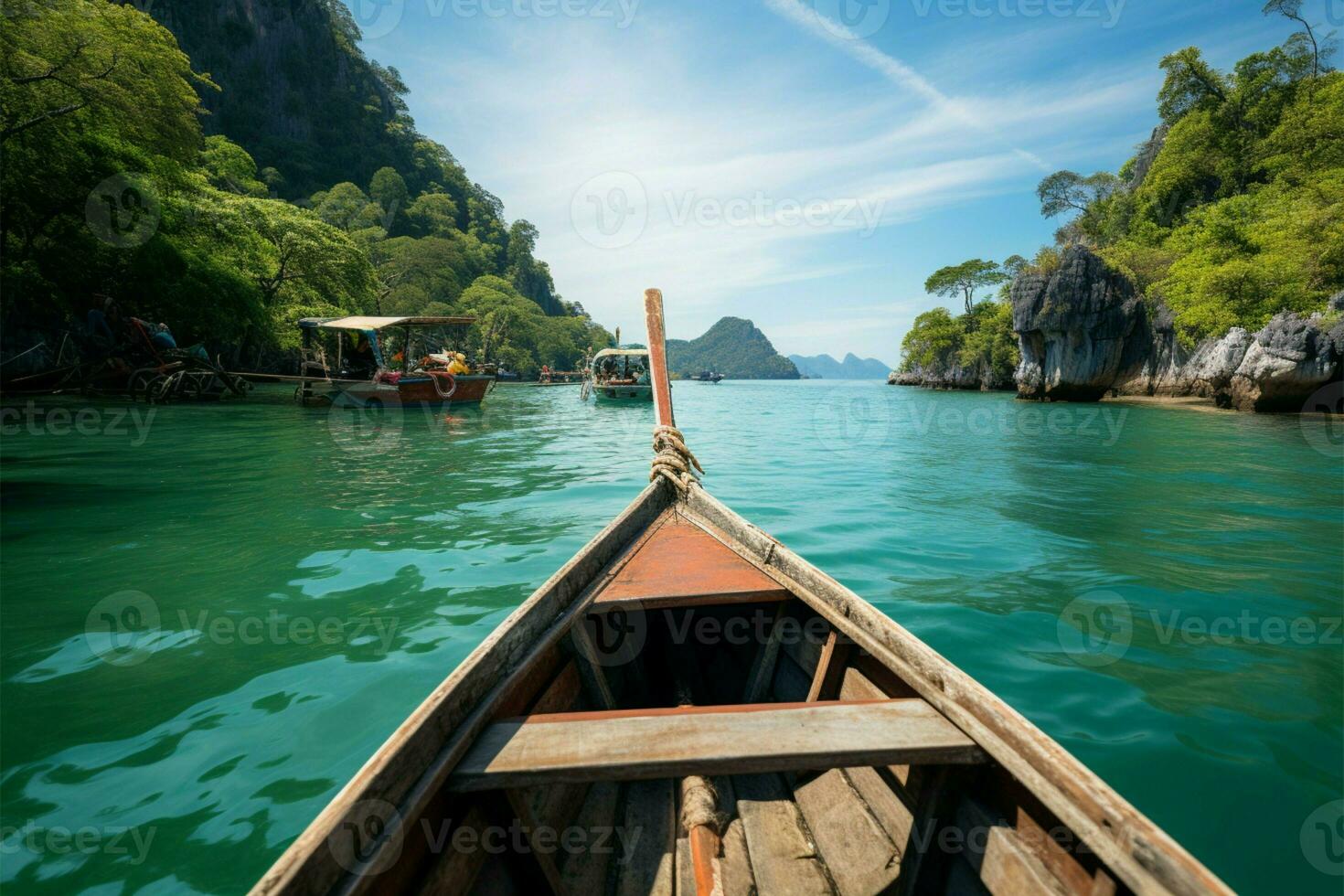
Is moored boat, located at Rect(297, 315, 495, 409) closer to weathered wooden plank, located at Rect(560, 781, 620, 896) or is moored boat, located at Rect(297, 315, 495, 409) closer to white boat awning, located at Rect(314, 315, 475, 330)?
white boat awning, located at Rect(314, 315, 475, 330)

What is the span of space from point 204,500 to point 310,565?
3.49m

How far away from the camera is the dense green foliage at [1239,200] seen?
24078 millimetres

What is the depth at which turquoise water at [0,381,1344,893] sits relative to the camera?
2.30 meters

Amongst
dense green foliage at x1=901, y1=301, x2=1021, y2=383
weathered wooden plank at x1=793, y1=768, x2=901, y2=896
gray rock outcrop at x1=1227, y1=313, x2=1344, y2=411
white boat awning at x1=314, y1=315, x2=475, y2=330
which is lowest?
weathered wooden plank at x1=793, y1=768, x2=901, y2=896

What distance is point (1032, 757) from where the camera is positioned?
155cm

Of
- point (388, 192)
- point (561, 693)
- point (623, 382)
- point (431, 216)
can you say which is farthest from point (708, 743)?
point (431, 216)

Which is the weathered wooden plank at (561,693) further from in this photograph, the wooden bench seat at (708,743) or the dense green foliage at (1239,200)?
the dense green foliage at (1239,200)

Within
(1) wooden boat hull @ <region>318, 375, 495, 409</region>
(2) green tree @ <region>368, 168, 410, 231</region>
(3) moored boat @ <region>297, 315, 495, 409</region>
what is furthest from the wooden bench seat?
(2) green tree @ <region>368, 168, 410, 231</region>

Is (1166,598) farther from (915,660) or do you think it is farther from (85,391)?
(85,391)

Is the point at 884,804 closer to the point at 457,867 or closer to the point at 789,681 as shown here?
the point at 789,681

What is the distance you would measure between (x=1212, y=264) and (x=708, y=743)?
39993mm

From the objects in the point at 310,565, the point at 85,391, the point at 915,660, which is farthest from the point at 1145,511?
the point at 85,391

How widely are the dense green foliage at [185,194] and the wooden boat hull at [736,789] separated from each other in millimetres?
19057

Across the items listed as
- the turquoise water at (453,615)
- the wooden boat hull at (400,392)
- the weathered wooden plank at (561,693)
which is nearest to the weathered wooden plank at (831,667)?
the weathered wooden plank at (561,693)
